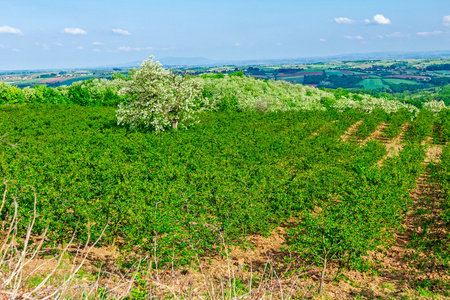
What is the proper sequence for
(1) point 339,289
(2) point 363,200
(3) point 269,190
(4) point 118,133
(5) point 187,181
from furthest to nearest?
(4) point 118,133 → (5) point 187,181 → (3) point 269,190 → (2) point 363,200 → (1) point 339,289

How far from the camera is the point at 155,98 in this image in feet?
99.0

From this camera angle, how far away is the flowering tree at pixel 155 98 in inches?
1178

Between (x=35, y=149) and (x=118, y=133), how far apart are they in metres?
8.51

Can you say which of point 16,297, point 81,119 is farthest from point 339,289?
point 81,119

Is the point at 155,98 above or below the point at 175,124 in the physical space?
above

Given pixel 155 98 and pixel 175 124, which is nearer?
pixel 155 98

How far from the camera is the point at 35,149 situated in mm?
21250

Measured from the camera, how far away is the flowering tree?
29.9 metres

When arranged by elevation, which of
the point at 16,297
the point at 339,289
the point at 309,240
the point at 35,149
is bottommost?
the point at 339,289

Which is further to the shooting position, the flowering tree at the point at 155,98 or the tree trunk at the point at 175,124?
the tree trunk at the point at 175,124

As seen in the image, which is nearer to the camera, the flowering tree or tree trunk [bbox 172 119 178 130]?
the flowering tree

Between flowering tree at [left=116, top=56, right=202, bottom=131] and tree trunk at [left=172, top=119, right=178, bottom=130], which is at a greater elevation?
flowering tree at [left=116, top=56, right=202, bottom=131]

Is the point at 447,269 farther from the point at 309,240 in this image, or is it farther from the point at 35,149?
the point at 35,149

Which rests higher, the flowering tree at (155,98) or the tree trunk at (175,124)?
the flowering tree at (155,98)
